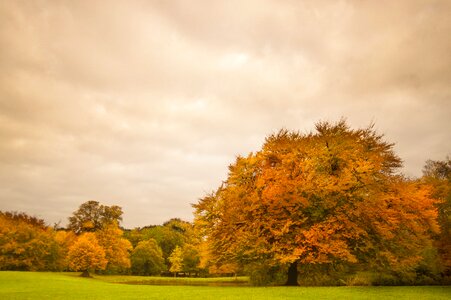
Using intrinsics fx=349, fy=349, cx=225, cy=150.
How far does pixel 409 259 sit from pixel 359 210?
6.75m

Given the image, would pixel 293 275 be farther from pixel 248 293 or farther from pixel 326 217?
pixel 248 293

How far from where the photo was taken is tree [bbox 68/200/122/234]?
3255 inches

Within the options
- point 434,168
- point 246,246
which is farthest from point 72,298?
point 434,168

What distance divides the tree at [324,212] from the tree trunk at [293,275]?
0.10 m

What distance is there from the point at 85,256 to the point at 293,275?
50.3 metres

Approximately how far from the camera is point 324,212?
33594 millimetres

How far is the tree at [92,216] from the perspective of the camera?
82688mm

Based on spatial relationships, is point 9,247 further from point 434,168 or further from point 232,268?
point 434,168

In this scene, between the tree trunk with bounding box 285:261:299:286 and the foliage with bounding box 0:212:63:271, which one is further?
the foliage with bounding box 0:212:63:271

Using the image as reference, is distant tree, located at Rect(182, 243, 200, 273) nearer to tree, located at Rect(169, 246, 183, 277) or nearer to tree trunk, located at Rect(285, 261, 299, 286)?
tree, located at Rect(169, 246, 183, 277)

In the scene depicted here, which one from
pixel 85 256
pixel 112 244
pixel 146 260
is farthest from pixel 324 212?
pixel 146 260

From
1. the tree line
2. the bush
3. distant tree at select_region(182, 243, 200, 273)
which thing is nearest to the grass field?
the bush

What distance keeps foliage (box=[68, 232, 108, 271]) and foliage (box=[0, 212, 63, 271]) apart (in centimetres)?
1040

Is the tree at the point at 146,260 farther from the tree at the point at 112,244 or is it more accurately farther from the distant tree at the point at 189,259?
the tree at the point at 112,244
